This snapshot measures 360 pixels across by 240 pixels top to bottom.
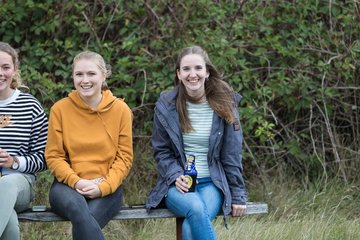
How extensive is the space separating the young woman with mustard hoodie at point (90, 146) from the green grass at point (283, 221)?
1247 mm

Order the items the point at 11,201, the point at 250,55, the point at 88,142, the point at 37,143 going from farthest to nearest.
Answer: the point at 250,55 < the point at 37,143 < the point at 88,142 < the point at 11,201

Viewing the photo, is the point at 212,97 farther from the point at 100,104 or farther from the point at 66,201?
the point at 66,201

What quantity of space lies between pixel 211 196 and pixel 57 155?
3.20ft

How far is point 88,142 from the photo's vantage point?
16.8 feet

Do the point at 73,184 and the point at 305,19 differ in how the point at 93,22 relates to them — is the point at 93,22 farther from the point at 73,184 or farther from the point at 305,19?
the point at 73,184

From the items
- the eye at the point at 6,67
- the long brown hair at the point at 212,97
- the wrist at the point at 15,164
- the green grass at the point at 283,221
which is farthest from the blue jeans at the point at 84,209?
the green grass at the point at 283,221

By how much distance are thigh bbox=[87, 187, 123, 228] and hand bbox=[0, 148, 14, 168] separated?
0.52 m

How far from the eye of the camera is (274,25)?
7910 mm

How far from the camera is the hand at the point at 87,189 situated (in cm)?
497

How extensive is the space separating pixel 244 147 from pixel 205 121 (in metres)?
2.29

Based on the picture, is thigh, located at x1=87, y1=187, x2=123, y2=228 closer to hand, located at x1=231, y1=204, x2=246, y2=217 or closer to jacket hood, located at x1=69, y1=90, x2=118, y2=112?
jacket hood, located at x1=69, y1=90, x2=118, y2=112

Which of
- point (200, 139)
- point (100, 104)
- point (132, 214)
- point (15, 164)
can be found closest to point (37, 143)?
point (15, 164)

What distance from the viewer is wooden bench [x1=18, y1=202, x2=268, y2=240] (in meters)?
5.10

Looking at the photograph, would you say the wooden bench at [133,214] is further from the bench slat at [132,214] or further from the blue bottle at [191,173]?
the blue bottle at [191,173]
